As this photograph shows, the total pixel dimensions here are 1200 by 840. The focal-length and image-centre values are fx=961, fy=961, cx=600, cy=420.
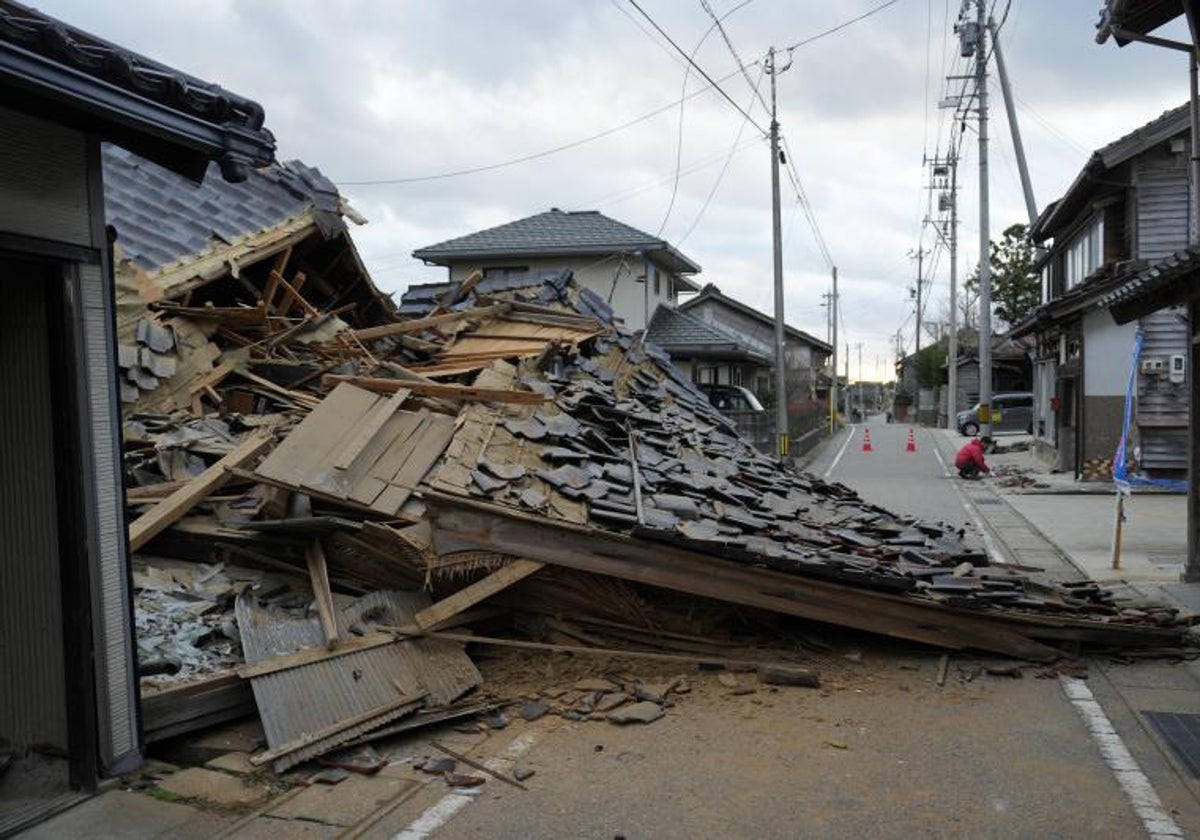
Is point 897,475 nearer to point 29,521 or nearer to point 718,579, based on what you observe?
point 718,579

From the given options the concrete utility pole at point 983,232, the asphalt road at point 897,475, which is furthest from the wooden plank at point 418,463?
the concrete utility pole at point 983,232

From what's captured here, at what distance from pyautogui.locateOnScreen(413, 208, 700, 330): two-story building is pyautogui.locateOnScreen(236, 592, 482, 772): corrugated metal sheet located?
75.3ft

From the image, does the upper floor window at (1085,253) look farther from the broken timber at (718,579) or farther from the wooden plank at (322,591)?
the wooden plank at (322,591)

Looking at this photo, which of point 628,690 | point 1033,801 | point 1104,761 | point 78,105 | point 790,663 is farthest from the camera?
point 790,663

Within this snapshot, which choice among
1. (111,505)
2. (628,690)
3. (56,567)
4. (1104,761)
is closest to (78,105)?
(111,505)

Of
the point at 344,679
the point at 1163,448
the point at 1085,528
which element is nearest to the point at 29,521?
the point at 344,679

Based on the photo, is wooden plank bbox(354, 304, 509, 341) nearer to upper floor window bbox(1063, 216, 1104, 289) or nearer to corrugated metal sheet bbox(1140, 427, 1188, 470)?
corrugated metal sheet bbox(1140, 427, 1188, 470)

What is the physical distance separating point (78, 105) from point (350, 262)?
11.2 m

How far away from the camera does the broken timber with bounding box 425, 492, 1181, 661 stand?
6.73 m

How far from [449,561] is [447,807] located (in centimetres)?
226

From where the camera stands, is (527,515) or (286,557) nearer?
(527,515)

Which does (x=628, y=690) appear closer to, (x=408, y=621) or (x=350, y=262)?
(x=408, y=621)

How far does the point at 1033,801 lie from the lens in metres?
4.71

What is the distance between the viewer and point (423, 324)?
12773 mm
